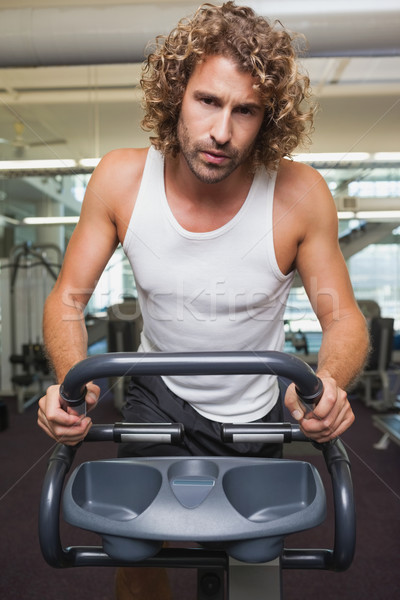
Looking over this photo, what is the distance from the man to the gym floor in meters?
0.95

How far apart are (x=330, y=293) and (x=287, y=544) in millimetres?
1549

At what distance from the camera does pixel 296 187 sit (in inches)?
51.4

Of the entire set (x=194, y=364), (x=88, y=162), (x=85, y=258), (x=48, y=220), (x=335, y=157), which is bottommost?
(x=194, y=364)

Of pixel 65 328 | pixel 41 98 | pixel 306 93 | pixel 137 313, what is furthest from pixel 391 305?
pixel 65 328

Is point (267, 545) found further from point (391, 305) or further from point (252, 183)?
point (391, 305)

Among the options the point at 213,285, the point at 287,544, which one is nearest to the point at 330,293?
the point at 213,285

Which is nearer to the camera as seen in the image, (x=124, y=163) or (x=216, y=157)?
(x=216, y=157)

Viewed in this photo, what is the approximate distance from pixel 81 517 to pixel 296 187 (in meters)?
0.91

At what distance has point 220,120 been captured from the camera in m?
1.14

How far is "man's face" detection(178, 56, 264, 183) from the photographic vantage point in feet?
3.77

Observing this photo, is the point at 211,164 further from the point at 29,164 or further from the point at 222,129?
the point at 29,164

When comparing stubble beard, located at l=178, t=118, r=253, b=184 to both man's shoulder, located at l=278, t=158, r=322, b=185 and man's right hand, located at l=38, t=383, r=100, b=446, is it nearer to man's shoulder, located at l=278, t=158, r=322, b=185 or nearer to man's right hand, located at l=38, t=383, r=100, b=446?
man's shoulder, located at l=278, t=158, r=322, b=185

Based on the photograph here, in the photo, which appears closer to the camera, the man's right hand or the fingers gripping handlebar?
the fingers gripping handlebar

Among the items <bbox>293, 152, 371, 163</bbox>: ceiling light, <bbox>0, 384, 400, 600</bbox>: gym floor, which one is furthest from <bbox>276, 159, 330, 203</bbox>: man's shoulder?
<bbox>293, 152, 371, 163</bbox>: ceiling light
